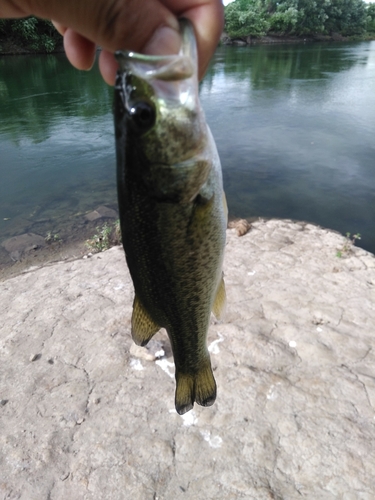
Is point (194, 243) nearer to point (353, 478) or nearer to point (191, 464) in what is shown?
point (191, 464)

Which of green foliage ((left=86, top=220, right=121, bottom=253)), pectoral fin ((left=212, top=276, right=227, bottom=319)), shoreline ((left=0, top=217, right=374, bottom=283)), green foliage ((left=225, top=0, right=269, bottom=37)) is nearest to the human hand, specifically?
pectoral fin ((left=212, top=276, right=227, bottom=319))

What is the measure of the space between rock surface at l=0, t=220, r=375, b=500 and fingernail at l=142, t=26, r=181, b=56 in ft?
9.91

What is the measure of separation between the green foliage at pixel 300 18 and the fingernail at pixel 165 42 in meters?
60.3

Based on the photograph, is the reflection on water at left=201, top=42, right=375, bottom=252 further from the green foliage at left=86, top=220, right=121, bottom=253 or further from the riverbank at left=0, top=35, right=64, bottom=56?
A: the riverbank at left=0, top=35, right=64, bottom=56

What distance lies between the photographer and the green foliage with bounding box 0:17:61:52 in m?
36.4

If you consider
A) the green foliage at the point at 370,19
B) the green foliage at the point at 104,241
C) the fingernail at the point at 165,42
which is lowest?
the green foliage at the point at 104,241

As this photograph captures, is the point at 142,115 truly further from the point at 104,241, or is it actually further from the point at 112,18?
the point at 104,241

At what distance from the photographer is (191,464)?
3156 mm

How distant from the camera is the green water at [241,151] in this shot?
918cm

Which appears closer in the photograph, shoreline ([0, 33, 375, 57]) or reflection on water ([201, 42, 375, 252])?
reflection on water ([201, 42, 375, 252])

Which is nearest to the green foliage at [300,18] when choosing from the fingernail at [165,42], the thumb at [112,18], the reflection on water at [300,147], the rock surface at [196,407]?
the reflection on water at [300,147]

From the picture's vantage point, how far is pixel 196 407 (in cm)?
357

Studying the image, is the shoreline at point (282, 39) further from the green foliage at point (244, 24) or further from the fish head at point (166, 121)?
the fish head at point (166, 121)

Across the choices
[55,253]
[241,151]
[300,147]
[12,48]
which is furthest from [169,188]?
[12,48]
